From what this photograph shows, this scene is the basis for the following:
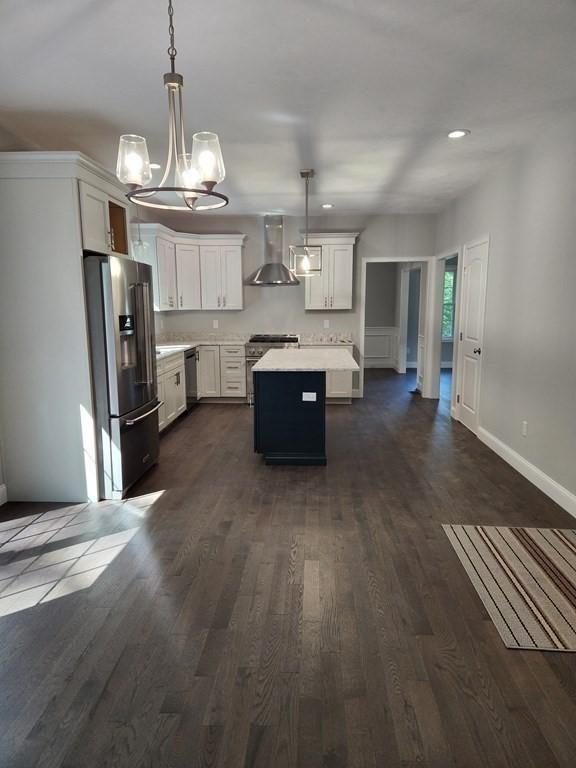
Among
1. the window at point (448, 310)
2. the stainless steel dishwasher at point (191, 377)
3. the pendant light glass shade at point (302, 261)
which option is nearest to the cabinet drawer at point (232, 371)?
the stainless steel dishwasher at point (191, 377)

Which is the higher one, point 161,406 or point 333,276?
point 333,276

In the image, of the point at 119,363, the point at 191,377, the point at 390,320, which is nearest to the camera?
the point at 119,363

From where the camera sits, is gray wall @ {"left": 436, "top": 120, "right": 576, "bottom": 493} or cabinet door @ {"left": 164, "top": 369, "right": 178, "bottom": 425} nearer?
gray wall @ {"left": 436, "top": 120, "right": 576, "bottom": 493}

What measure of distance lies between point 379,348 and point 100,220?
25.7ft

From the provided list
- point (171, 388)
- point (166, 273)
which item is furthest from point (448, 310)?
point (171, 388)

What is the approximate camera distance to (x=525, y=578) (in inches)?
98.0

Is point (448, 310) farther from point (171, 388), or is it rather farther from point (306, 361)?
point (171, 388)

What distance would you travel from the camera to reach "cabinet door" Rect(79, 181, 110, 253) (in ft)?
10.4

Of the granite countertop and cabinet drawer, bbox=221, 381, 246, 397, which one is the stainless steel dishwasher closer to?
the granite countertop

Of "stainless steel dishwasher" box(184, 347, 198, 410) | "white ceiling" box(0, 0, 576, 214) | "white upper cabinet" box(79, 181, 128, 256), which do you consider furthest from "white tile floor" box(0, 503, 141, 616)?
"stainless steel dishwasher" box(184, 347, 198, 410)

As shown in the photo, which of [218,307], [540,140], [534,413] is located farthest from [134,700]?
[218,307]

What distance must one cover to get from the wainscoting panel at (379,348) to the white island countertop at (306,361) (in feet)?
17.9

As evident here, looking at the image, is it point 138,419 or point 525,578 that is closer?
point 525,578

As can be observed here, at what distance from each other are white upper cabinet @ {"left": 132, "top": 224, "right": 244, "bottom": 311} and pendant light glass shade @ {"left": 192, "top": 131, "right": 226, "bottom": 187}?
4617 millimetres
